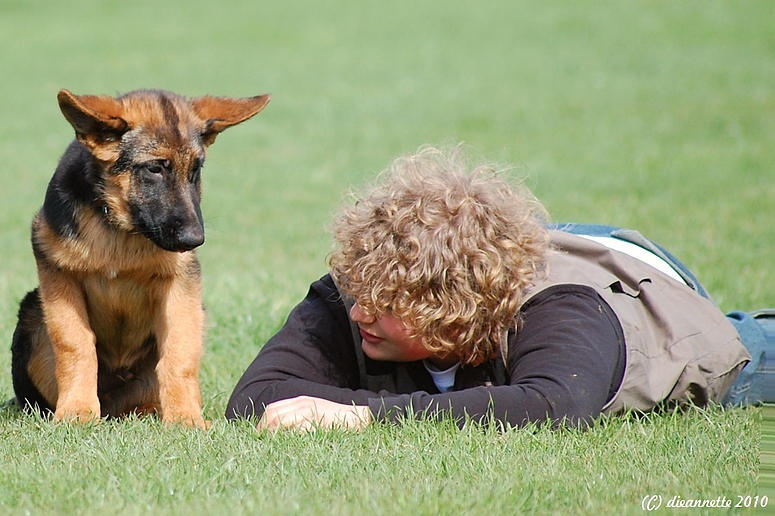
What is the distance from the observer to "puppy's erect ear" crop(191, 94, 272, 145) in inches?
201

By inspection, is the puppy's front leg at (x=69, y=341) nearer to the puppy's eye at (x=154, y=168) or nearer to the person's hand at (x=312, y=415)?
the puppy's eye at (x=154, y=168)

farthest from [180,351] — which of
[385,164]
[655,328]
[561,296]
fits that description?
[385,164]

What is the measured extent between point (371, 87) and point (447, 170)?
56.0 ft

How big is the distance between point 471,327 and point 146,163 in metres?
1.73

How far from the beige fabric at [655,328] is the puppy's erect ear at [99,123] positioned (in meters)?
2.06

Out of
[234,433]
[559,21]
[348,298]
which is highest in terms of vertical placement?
[559,21]

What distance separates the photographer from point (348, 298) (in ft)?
15.5

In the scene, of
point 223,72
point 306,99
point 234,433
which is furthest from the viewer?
point 223,72

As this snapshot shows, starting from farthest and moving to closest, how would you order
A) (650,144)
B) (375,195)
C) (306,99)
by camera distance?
(306,99) < (650,144) < (375,195)

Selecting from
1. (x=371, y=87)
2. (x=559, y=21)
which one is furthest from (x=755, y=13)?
(x=371, y=87)

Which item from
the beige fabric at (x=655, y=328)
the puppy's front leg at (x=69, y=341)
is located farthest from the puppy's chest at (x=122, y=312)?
the beige fabric at (x=655, y=328)

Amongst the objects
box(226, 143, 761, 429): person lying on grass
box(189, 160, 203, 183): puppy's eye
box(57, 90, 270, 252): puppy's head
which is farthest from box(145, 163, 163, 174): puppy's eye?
box(226, 143, 761, 429): person lying on grass

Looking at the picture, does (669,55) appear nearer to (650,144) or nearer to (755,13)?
(755,13)

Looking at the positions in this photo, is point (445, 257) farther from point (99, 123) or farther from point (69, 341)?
point (69, 341)
